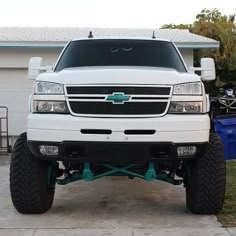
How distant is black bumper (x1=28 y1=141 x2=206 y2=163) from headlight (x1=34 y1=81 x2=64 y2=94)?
59 centimetres

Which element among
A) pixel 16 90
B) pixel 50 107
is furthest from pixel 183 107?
pixel 16 90

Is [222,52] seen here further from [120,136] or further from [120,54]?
[120,136]

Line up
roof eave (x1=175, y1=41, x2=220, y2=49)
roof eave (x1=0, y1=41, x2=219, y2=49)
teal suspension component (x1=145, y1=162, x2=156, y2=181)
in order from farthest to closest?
roof eave (x1=175, y1=41, x2=220, y2=49), roof eave (x1=0, y1=41, x2=219, y2=49), teal suspension component (x1=145, y1=162, x2=156, y2=181)

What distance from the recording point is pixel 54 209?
725cm

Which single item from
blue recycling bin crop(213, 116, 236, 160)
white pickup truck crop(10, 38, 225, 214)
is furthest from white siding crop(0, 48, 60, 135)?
white pickup truck crop(10, 38, 225, 214)

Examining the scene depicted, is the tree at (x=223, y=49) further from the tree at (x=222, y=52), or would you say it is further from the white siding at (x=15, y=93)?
the white siding at (x=15, y=93)

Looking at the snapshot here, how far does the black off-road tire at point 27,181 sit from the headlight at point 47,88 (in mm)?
834

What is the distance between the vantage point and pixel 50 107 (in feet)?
20.4

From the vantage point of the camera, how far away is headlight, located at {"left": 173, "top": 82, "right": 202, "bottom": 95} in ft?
20.3

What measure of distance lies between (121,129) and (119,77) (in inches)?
24.0

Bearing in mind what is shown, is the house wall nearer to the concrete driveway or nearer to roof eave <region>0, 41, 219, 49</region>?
roof eave <region>0, 41, 219, 49</region>

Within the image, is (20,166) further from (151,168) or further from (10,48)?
(10,48)

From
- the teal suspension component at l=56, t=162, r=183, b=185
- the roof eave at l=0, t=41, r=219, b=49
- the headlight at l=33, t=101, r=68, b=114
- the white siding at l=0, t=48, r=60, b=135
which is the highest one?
the headlight at l=33, t=101, r=68, b=114

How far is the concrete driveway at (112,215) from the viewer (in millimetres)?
6086
